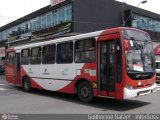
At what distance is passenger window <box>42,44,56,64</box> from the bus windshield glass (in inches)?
174

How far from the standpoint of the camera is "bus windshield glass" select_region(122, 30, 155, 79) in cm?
1009

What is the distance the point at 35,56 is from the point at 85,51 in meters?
4.58

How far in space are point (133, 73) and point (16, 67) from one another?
9.45 meters

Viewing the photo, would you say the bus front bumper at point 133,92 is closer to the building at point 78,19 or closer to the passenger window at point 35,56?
the passenger window at point 35,56

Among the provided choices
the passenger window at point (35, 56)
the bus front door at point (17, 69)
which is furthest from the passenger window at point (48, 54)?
the bus front door at point (17, 69)

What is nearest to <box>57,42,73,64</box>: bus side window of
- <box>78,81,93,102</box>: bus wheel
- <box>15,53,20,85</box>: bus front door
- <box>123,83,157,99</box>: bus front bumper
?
<box>78,81,93,102</box>: bus wheel

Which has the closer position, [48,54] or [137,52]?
[137,52]

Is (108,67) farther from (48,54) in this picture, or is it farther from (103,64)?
(48,54)

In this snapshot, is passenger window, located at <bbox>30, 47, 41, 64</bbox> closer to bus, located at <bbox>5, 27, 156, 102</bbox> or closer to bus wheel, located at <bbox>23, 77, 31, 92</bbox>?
bus, located at <bbox>5, 27, 156, 102</bbox>

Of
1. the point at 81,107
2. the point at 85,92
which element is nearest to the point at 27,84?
the point at 85,92

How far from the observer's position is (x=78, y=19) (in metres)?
32.5

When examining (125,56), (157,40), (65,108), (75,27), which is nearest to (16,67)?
(65,108)

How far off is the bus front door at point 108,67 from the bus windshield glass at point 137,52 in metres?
0.40

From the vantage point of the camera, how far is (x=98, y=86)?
1076 cm
